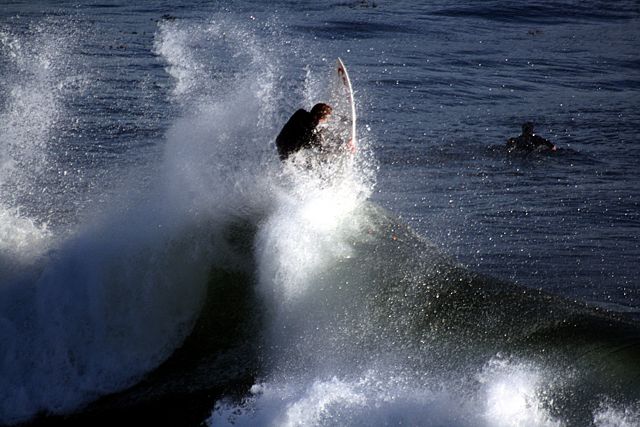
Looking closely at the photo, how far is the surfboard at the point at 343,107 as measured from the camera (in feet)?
34.5

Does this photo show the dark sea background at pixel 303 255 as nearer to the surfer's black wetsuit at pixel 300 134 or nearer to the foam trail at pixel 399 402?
the foam trail at pixel 399 402

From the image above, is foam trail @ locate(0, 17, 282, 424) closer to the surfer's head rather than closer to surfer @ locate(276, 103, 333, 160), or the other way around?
surfer @ locate(276, 103, 333, 160)

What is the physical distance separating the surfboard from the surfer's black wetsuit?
611mm

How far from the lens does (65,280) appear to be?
350 inches

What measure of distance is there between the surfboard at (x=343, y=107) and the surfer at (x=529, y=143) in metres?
5.10

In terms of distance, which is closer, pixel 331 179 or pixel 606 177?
pixel 331 179

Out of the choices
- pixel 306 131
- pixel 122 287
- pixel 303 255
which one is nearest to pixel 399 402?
pixel 303 255

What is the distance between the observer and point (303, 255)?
29.3 feet

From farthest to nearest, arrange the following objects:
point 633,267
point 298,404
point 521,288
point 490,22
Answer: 1. point 490,22
2. point 633,267
3. point 521,288
4. point 298,404

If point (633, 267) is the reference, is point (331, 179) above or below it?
above

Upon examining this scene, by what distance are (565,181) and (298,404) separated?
8470mm

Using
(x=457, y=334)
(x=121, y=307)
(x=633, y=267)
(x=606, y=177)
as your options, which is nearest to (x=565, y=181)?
(x=606, y=177)

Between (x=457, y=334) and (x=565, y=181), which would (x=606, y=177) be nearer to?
(x=565, y=181)

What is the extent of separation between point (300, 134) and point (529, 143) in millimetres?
6693
